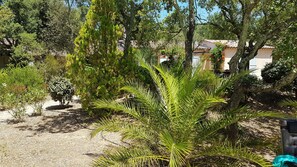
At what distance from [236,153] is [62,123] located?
586 cm

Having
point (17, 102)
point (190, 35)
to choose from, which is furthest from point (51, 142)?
point (190, 35)

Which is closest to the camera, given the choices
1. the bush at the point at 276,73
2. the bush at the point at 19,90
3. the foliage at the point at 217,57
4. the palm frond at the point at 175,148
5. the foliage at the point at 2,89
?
the palm frond at the point at 175,148

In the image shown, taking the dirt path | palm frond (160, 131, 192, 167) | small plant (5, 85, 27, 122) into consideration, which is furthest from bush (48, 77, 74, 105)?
palm frond (160, 131, 192, 167)

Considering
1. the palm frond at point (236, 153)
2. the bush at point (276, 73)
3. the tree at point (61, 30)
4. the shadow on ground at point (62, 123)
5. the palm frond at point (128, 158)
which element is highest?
the tree at point (61, 30)

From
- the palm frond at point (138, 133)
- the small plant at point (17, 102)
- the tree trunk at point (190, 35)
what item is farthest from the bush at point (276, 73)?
the small plant at point (17, 102)

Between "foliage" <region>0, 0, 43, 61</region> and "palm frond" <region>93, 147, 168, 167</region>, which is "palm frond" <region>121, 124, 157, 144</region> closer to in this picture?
"palm frond" <region>93, 147, 168, 167</region>

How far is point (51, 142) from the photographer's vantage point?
6316mm

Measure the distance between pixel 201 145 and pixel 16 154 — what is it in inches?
152

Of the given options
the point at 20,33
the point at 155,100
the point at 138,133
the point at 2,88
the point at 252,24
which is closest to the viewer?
the point at 138,133

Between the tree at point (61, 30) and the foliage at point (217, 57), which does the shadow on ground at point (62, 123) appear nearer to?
the tree at point (61, 30)

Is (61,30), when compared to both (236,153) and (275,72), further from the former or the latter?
(236,153)

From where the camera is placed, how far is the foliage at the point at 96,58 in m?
8.29

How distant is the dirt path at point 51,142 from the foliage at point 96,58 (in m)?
1.07

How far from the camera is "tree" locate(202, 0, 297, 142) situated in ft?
19.9
